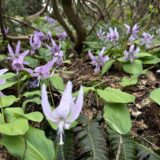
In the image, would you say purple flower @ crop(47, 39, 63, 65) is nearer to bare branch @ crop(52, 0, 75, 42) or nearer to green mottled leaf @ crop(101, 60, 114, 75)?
green mottled leaf @ crop(101, 60, 114, 75)

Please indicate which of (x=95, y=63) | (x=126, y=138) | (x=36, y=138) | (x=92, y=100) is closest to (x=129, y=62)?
(x=95, y=63)

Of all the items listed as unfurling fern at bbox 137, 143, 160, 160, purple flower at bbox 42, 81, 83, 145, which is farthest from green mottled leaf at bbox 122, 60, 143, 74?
purple flower at bbox 42, 81, 83, 145

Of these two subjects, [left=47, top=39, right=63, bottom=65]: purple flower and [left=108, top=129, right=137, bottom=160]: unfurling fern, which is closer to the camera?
[left=108, top=129, right=137, bottom=160]: unfurling fern

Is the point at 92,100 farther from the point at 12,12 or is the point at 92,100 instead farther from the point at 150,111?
the point at 12,12

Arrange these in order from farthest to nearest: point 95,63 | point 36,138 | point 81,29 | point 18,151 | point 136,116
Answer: point 81,29, point 95,63, point 136,116, point 36,138, point 18,151

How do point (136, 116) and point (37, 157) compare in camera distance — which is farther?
point (136, 116)

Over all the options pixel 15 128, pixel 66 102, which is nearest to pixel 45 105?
pixel 66 102
